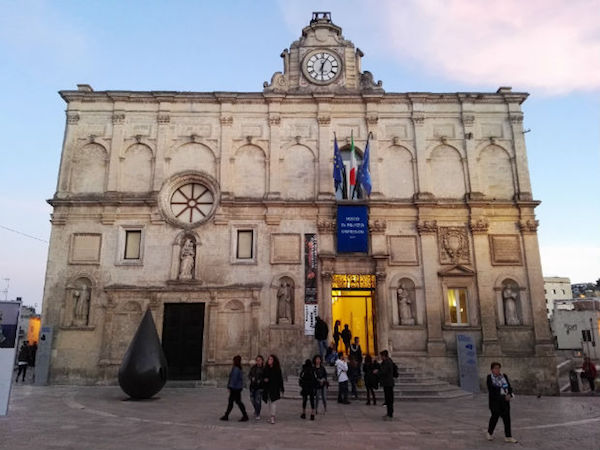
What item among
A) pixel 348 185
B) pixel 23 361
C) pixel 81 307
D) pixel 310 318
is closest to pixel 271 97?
pixel 348 185

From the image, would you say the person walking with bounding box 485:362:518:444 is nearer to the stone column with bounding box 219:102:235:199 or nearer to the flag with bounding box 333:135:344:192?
the flag with bounding box 333:135:344:192

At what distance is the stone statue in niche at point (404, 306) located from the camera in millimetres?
19547

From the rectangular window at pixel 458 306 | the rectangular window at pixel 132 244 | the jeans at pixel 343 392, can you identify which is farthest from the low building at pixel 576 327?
the rectangular window at pixel 132 244

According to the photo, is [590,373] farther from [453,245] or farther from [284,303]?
[284,303]

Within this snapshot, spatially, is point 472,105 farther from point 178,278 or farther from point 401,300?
point 178,278

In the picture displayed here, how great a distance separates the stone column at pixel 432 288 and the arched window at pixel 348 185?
3292 millimetres

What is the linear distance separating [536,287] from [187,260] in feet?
52.0

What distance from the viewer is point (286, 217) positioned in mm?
20656

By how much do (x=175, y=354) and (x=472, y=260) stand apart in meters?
14.0

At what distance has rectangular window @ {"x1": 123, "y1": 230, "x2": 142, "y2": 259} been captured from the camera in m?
20.5

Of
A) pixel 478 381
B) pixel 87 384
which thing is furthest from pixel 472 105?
pixel 87 384

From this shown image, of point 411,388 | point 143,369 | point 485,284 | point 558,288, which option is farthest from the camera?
point 558,288

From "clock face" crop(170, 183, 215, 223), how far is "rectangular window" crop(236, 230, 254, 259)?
198 centimetres

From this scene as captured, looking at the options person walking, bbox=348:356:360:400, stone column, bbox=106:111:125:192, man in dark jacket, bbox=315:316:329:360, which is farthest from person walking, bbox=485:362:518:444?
stone column, bbox=106:111:125:192
